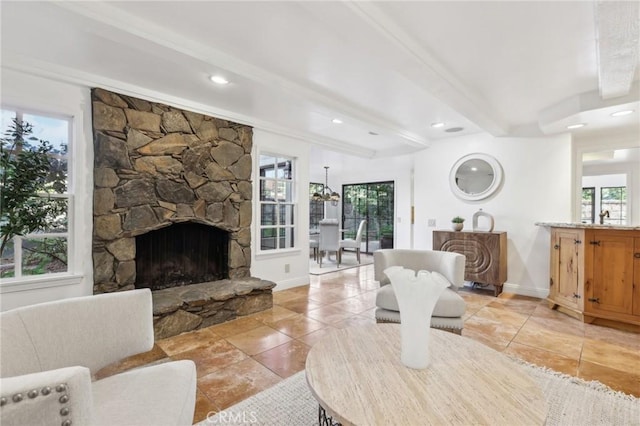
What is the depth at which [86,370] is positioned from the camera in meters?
0.78

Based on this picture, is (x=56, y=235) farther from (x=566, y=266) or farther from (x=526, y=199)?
(x=526, y=199)

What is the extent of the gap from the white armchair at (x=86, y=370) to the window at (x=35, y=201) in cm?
153

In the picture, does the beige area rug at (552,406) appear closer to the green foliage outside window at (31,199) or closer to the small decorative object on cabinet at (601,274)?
the small decorative object on cabinet at (601,274)

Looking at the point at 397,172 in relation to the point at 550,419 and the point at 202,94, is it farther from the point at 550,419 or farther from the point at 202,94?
the point at 550,419

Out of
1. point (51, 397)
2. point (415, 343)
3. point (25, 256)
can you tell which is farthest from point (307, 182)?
point (51, 397)

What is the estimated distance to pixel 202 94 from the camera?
3072mm

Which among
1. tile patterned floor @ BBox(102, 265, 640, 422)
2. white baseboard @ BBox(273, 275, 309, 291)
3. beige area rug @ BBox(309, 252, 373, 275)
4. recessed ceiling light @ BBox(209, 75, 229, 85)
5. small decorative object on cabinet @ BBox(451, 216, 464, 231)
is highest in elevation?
recessed ceiling light @ BBox(209, 75, 229, 85)

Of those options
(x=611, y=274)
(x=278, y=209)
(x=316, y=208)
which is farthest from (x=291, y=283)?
(x=316, y=208)

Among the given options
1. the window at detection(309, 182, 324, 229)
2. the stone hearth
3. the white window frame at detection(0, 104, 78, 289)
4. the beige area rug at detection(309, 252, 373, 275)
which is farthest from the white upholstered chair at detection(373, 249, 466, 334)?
the window at detection(309, 182, 324, 229)

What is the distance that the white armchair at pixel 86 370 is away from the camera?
72 cm

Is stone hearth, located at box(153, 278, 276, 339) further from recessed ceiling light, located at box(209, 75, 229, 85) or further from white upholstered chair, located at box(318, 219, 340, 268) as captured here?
white upholstered chair, located at box(318, 219, 340, 268)

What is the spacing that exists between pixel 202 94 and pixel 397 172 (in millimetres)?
5520

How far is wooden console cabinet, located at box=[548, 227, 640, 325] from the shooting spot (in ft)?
9.27

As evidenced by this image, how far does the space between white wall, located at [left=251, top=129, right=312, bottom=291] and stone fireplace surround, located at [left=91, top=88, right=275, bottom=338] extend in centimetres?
22
